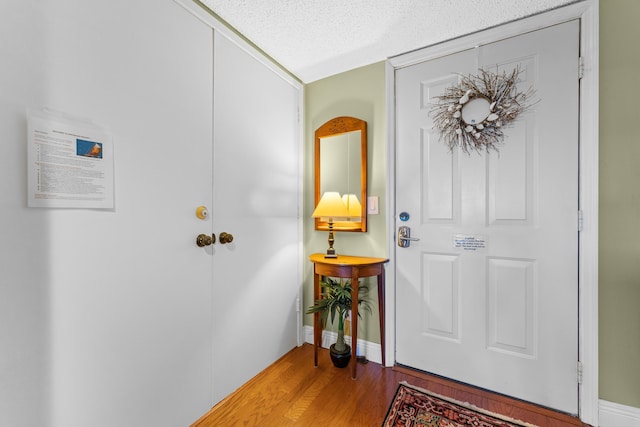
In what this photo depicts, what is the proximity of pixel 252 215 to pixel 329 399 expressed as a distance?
126 centimetres

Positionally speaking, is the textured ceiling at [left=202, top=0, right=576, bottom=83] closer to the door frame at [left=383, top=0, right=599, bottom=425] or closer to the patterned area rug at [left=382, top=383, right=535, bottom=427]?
the door frame at [left=383, top=0, right=599, bottom=425]

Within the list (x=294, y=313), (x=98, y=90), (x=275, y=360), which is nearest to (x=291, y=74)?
(x=98, y=90)

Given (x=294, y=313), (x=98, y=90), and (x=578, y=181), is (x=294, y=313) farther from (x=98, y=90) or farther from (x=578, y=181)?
(x=578, y=181)

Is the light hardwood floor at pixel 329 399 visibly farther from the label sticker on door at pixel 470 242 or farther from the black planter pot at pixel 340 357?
the label sticker on door at pixel 470 242

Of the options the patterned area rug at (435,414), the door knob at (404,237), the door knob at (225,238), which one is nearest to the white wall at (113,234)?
the door knob at (225,238)

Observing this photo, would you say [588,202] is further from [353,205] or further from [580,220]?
[353,205]

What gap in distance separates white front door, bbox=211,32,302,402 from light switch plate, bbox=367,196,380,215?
0.62 metres

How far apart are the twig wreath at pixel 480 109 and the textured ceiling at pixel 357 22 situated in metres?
0.33

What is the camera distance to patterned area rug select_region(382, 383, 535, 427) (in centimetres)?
149

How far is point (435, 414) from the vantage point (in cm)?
156

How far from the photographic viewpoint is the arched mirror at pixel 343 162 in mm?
2158

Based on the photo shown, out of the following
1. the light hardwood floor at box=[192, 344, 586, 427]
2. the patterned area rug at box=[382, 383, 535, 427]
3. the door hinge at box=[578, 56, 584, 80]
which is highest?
the door hinge at box=[578, 56, 584, 80]

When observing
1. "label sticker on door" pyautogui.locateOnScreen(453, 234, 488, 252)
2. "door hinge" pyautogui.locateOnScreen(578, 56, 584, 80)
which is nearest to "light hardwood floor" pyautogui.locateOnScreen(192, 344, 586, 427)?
"label sticker on door" pyautogui.locateOnScreen(453, 234, 488, 252)

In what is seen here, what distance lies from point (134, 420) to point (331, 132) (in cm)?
212
